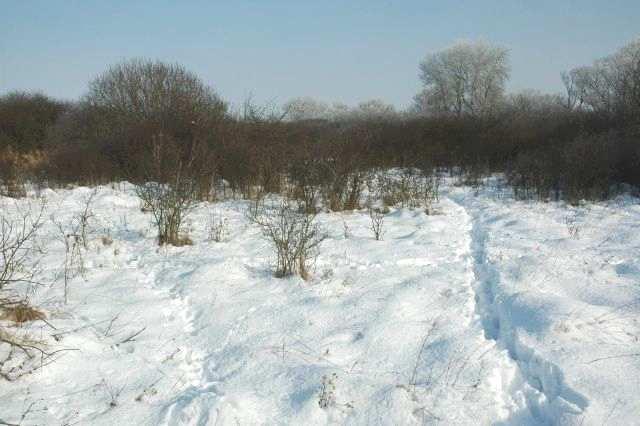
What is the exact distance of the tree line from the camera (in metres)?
9.19

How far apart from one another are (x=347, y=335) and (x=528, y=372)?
1295 millimetres

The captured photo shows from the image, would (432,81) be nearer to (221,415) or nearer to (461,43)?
(461,43)

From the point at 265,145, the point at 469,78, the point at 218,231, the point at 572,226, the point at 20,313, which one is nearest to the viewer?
the point at 20,313

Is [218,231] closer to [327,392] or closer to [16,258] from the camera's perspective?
[16,258]

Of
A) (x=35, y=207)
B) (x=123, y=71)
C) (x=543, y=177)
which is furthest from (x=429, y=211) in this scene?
(x=123, y=71)

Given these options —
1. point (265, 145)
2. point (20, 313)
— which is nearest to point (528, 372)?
point (20, 313)

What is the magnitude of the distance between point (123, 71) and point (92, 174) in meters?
7.52

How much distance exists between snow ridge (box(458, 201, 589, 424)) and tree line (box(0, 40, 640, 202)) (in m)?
4.13

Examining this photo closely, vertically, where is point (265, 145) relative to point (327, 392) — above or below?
above

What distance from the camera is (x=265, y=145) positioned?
35.0ft

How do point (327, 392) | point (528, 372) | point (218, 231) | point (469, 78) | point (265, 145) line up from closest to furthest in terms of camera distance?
point (327, 392), point (528, 372), point (218, 231), point (265, 145), point (469, 78)

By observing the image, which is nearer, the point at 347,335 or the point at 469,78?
the point at 347,335

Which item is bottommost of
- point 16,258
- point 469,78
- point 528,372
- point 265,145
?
point 528,372

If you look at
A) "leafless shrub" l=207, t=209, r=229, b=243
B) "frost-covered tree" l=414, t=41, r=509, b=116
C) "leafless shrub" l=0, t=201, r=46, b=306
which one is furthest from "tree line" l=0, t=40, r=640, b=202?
"frost-covered tree" l=414, t=41, r=509, b=116
